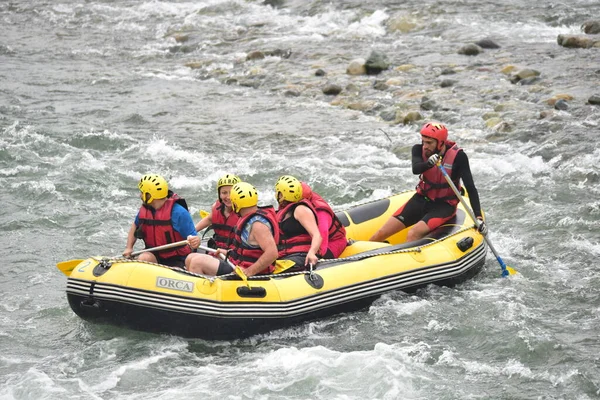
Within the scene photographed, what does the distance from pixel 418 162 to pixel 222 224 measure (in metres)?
2.09

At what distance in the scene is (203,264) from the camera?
802 cm

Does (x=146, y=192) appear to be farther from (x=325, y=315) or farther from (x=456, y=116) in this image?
(x=456, y=116)

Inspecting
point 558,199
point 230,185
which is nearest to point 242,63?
point 558,199

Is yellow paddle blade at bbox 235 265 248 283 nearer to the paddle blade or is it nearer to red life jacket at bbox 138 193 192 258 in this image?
red life jacket at bbox 138 193 192 258

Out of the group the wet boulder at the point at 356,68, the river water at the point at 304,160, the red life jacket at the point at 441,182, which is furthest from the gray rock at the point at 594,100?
the red life jacket at the point at 441,182

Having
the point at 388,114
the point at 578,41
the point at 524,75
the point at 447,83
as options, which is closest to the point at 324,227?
the point at 388,114

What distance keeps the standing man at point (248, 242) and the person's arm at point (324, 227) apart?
0.55 m

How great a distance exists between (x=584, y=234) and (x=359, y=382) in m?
4.24

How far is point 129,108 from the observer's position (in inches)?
634

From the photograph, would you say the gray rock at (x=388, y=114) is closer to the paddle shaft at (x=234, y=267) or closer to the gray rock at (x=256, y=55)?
the gray rock at (x=256, y=55)

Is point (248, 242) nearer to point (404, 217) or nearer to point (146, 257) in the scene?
point (146, 257)

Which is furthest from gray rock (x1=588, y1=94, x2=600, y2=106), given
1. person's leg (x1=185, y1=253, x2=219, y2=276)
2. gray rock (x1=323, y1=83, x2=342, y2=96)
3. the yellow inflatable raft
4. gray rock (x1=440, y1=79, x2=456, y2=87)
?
person's leg (x1=185, y1=253, x2=219, y2=276)

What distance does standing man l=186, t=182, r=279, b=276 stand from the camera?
7859 millimetres

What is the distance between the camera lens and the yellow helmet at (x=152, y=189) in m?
8.09
